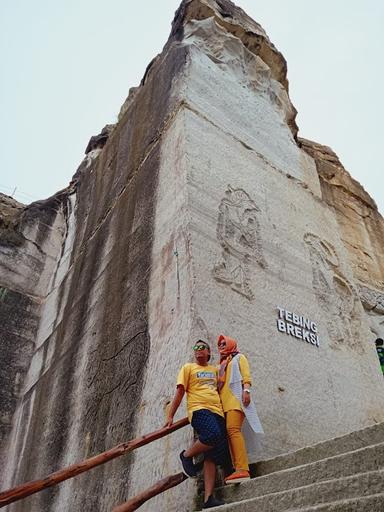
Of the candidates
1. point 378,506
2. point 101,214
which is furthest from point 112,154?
point 378,506

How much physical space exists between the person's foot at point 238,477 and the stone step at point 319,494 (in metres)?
0.39

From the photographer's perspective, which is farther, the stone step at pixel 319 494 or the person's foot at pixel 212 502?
the person's foot at pixel 212 502

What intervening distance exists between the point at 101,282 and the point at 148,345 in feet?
6.27

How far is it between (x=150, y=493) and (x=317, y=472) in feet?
3.52

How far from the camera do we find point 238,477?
2953mm

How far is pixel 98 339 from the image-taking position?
5512 mm

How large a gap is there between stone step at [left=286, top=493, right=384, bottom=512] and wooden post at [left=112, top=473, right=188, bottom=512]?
127 centimetres

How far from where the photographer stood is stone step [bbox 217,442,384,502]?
2318 mm

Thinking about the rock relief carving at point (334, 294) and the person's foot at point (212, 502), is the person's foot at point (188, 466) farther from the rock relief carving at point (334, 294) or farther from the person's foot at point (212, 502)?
the rock relief carving at point (334, 294)

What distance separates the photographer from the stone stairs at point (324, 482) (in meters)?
2.00

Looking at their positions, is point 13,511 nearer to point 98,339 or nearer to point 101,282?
point 98,339

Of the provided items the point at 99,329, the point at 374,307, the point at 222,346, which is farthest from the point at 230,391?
the point at 374,307

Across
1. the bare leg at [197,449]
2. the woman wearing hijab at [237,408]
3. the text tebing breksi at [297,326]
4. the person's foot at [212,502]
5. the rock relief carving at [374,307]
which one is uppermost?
the rock relief carving at [374,307]

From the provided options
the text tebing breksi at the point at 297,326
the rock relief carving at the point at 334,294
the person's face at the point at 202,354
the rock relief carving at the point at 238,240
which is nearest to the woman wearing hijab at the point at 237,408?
the person's face at the point at 202,354
